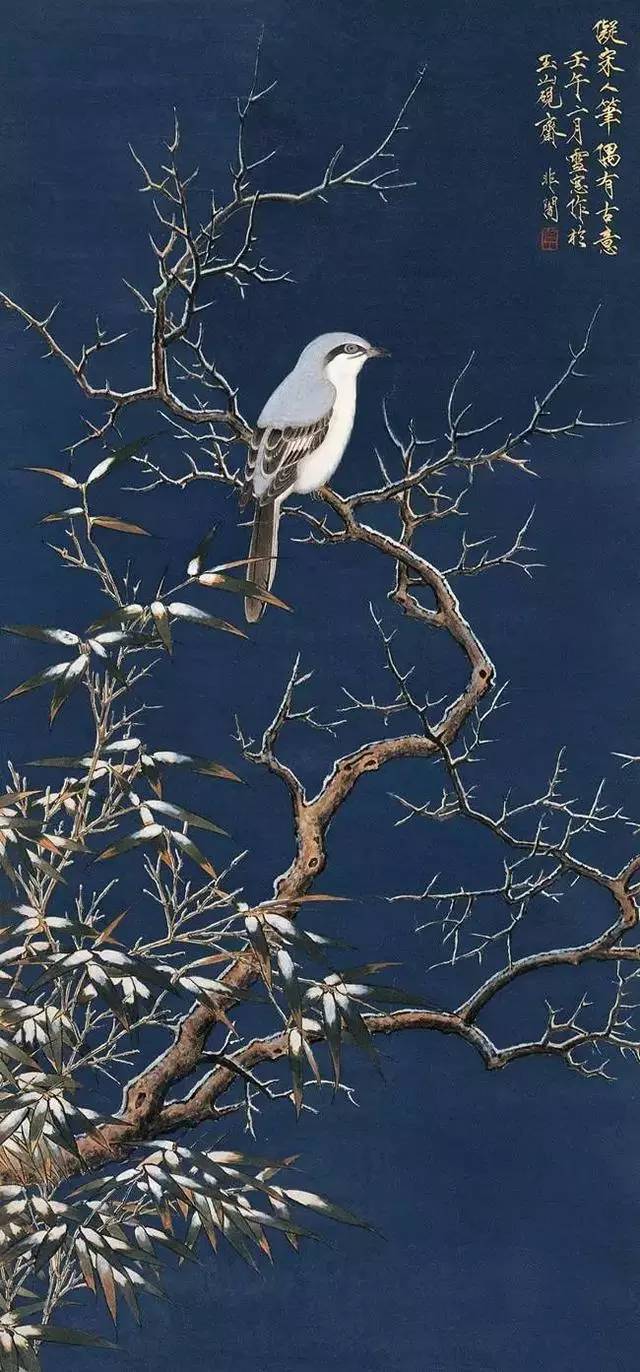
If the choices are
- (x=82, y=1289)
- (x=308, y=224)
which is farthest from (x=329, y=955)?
(x=308, y=224)

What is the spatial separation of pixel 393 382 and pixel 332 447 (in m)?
0.18

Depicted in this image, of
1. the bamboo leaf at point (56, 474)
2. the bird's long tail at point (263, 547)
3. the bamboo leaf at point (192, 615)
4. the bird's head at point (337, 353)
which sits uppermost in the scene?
the bird's head at point (337, 353)

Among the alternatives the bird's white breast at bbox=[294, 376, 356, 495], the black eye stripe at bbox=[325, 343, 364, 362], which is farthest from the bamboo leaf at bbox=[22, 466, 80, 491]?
the black eye stripe at bbox=[325, 343, 364, 362]

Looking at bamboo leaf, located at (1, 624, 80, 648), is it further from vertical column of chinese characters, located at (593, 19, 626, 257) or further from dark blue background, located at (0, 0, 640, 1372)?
vertical column of chinese characters, located at (593, 19, 626, 257)

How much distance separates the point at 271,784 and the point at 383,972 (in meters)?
0.39

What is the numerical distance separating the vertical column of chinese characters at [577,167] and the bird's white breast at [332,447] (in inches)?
19.9

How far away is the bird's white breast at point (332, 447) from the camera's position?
2.48 metres

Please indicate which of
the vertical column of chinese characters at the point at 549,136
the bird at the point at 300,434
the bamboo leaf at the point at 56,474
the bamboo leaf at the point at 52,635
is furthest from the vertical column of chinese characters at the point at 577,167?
the bamboo leaf at the point at 52,635

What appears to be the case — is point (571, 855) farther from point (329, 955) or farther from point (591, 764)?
point (329, 955)

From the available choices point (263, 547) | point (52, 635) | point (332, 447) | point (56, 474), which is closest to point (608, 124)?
point (332, 447)

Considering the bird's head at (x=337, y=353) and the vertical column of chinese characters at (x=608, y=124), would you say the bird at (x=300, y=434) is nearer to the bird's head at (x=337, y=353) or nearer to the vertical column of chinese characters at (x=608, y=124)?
the bird's head at (x=337, y=353)

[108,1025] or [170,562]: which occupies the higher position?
[170,562]

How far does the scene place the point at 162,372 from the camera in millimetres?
2475

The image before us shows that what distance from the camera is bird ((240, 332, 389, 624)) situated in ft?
8.09
